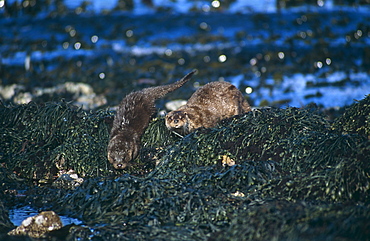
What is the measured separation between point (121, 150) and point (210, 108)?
1.34 metres

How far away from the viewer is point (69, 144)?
511 cm

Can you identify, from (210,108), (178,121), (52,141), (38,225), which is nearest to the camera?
(38,225)

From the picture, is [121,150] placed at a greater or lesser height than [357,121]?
lesser

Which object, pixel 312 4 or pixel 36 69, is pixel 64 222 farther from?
pixel 312 4

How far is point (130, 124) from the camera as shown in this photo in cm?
523

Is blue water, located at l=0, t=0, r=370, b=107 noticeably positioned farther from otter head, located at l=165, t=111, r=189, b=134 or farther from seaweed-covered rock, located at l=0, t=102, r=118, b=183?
seaweed-covered rock, located at l=0, t=102, r=118, b=183

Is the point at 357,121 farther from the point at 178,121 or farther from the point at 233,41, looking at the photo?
the point at 233,41

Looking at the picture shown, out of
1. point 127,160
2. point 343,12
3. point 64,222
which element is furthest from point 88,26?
point 64,222

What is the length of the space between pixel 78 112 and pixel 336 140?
322cm

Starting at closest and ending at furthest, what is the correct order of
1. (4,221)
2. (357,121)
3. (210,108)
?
(4,221) → (357,121) → (210,108)

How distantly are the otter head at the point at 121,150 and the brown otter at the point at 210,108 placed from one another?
510 millimetres

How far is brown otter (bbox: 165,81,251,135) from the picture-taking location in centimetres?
522

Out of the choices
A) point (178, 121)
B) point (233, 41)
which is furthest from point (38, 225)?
point (233, 41)

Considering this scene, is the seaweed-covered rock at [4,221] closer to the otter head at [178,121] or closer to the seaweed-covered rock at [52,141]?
the seaweed-covered rock at [52,141]
